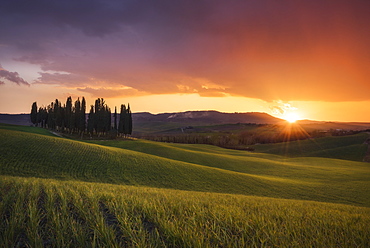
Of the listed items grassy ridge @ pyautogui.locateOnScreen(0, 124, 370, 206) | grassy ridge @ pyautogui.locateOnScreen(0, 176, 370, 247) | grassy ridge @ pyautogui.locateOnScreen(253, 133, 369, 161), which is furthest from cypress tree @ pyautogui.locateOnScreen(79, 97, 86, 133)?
grassy ridge @ pyautogui.locateOnScreen(0, 176, 370, 247)

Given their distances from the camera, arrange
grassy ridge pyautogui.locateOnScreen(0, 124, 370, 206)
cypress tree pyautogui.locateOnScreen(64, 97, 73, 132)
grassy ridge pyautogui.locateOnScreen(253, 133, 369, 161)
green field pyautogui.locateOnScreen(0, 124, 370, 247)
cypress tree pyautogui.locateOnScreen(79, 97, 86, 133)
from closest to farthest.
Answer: green field pyautogui.locateOnScreen(0, 124, 370, 247)
grassy ridge pyautogui.locateOnScreen(0, 124, 370, 206)
grassy ridge pyautogui.locateOnScreen(253, 133, 369, 161)
cypress tree pyautogui.locateOnScreen(79, 97, 86, 133)
cypress tree pyautogui.locateOnScreen(64, 97, 73, 132)

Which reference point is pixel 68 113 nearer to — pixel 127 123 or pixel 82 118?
pixel 82 118

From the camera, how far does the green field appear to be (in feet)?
12.6

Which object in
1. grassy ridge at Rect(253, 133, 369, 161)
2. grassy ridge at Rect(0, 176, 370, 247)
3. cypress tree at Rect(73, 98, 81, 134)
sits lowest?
grassy ridge at Rect(253, 133, 369, 161)

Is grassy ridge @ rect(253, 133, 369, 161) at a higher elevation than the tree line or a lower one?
lower

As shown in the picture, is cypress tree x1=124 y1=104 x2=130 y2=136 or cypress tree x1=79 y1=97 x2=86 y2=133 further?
cypress tree x1=124 y1=104 x2=130 y2=136

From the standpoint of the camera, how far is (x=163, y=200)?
711 centimetres

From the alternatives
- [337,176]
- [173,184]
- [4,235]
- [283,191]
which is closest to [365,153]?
[337,176]

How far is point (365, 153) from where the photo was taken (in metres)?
71.7

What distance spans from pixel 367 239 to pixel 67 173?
87.0ft

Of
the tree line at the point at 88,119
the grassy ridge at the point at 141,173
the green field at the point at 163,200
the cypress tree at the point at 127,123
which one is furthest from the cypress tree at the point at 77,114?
the grassy ridge at the point at 141,173

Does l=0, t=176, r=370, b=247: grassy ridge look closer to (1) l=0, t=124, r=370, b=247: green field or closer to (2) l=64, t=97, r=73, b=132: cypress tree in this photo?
(1) l=0, t=124, r=370, b=247: green field

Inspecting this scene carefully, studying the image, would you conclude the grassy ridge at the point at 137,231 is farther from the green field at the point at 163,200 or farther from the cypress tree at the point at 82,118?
the cypress tree at the point at 82,118

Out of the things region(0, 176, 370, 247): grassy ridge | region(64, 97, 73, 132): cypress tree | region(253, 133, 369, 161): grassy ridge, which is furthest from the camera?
region(64, 97, 73, 132): cypress tree
